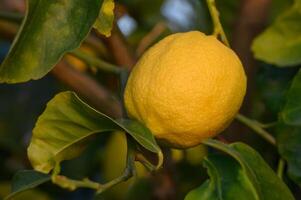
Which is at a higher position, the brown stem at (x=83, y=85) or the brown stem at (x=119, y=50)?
the brown stem at (x=119, y=50)

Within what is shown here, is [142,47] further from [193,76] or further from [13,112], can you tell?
[13,112]

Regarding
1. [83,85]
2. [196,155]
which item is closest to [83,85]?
[83,85]

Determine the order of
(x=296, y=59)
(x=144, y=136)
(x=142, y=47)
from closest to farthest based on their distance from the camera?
1. (x=144, y=136)
2. (x=296, y=59)
3. (x=142, y=47)

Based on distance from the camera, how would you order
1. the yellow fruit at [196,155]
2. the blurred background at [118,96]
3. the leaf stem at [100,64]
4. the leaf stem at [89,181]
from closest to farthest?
the leaf stem at [89,181] → the leaf stem at [100,64] → the blurred background at [118,96] → the yellow fruit at [196,155]

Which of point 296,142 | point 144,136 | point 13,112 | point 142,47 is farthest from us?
point 13,112

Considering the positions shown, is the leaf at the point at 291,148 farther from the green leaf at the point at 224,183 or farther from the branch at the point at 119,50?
the branch at the point at 119,50

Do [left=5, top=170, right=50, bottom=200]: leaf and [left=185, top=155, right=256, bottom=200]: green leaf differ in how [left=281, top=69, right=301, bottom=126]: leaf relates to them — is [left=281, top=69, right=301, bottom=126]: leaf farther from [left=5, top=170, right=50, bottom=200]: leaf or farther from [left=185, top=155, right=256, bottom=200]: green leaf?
[left=5, top=170, right=50, bottom=200]: leaf

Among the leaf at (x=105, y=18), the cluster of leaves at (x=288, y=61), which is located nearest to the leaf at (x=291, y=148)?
the cluster of leaves at (x=288, y=61)

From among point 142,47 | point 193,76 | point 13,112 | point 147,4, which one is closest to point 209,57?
point 193,76
